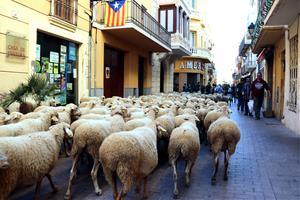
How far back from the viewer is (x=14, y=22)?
908 centimetres

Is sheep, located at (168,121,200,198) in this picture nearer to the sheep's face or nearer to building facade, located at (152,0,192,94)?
the sheep's face

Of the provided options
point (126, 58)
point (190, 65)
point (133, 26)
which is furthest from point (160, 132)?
point (190, 65)

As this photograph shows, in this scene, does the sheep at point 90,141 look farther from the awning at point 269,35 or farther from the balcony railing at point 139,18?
the awning at point 269,35

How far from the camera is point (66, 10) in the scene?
38.0 ft

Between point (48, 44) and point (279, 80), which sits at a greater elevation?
point (48, 44)

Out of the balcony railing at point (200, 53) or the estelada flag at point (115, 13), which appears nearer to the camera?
the estelada flag at point (115, 13)

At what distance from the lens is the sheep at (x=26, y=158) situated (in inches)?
153

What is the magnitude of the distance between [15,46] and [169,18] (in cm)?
1568

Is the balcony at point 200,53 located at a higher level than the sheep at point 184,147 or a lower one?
higher

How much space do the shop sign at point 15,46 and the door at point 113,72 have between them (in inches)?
249

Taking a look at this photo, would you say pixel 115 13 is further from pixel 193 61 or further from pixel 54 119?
pixel 193 61

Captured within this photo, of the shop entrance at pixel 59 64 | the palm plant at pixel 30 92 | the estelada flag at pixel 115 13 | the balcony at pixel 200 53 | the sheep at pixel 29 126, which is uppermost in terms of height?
the balcony at pixel 200 53

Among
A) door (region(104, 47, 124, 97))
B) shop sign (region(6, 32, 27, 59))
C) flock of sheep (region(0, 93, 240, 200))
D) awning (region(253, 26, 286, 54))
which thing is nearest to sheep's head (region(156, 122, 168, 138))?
flock of sheep (region(0, 93, 240, 200))

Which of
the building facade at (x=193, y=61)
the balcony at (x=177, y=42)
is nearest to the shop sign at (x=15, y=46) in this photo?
the balcony at (x=177, y=42)
